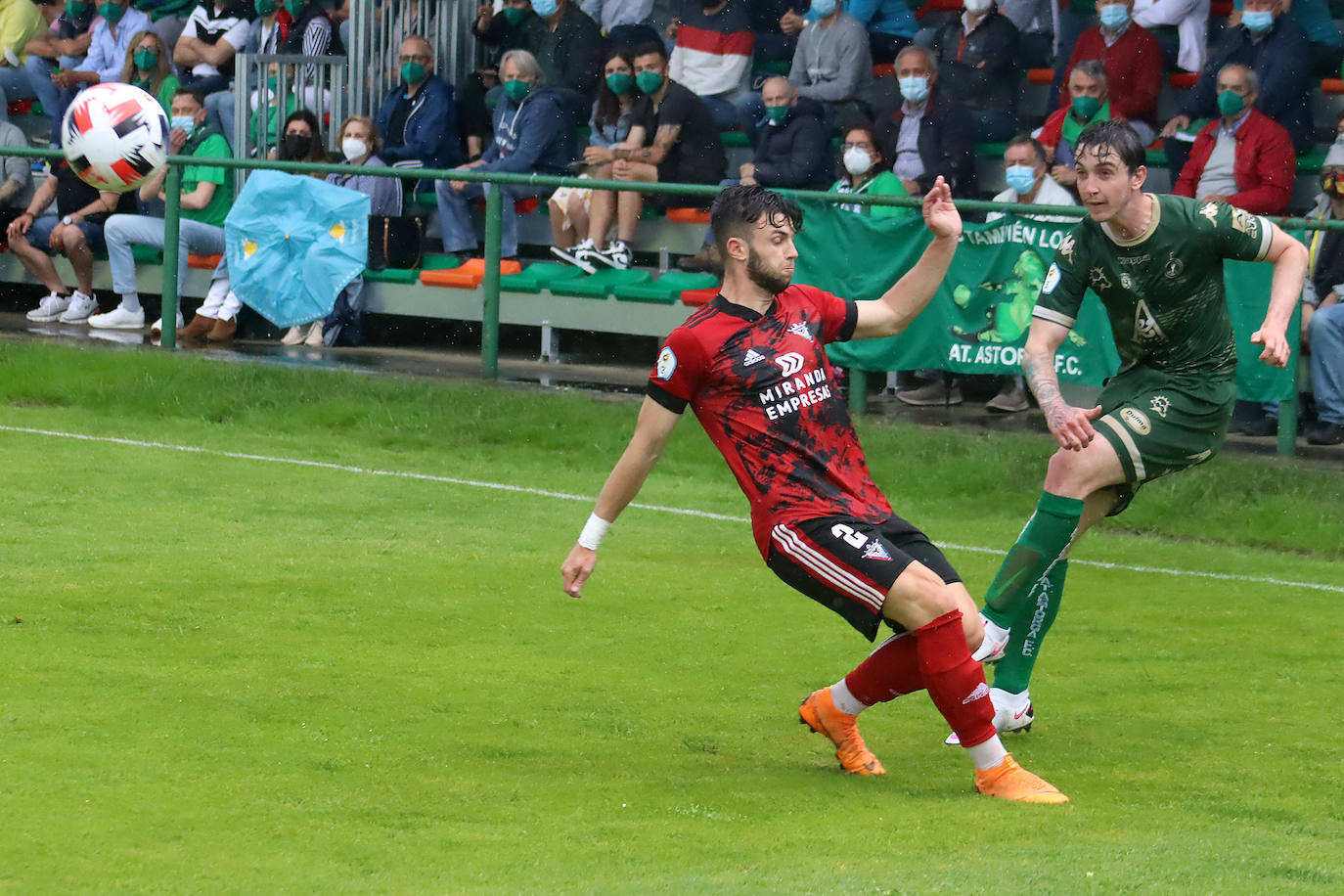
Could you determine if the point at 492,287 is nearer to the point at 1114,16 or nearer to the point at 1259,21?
the point at 1114,16

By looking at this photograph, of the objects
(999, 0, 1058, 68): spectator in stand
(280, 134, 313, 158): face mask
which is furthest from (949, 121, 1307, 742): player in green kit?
(280, 134, 313, 158): face mask

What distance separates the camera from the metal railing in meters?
10.9

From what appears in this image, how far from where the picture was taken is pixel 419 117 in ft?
52.2

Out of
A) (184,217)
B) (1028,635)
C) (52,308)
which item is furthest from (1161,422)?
(52,308)

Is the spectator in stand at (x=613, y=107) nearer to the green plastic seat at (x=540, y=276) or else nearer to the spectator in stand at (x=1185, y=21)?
the green plastic seat at (x=540, y=276)

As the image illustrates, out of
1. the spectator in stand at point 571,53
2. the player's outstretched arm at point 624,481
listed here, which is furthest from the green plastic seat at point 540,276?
the player's outstretched arm at point 624,481

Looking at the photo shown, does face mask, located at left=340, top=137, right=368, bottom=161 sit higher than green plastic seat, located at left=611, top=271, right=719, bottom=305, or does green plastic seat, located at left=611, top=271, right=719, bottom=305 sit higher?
face mask, located at left=340, top=137, right=368, bottom=161

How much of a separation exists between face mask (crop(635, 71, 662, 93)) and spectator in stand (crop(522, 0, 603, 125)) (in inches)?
39.7

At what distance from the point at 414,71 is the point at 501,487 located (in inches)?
252

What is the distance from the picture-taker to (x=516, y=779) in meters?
5.25

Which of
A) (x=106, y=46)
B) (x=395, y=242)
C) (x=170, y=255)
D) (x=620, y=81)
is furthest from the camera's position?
(x=106, y=46)

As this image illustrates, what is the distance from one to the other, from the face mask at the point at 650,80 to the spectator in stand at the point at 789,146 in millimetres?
1051

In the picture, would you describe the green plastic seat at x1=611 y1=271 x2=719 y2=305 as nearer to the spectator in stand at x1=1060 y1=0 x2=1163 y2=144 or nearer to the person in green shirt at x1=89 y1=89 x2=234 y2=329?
the spectator in stand at x1=1060 y1=0 x2=1163 y2=144

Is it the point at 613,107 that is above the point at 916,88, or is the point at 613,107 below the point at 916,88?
below
